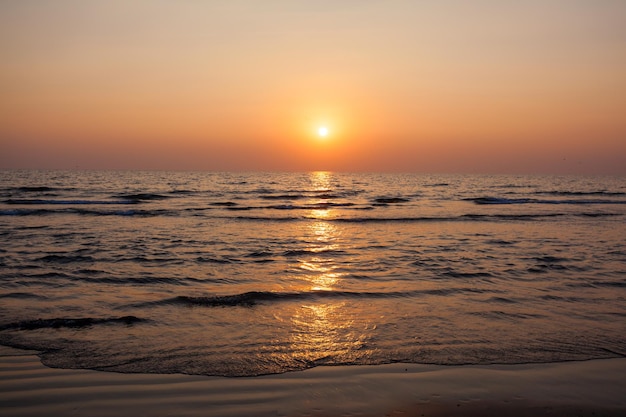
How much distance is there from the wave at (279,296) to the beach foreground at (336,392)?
3562mm

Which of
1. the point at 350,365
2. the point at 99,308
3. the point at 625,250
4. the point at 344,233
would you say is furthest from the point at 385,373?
the point at 344,233

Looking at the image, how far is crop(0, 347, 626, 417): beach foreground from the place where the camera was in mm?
5195

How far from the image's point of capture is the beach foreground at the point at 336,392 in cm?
520

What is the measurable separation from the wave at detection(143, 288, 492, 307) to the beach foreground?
3562mm

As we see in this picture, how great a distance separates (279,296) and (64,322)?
4.16 m

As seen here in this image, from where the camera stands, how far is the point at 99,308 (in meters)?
9.41

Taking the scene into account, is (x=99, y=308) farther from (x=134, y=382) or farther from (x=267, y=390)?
(x=267, y=390)

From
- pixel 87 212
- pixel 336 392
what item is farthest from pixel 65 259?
pixel 87 212

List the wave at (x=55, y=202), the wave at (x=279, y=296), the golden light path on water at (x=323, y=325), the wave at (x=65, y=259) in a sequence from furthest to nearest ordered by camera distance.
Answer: the wave at (x=55, y=202) → the wave at (x=65, y=259) → the wave at (x=279, y=296) → the golden light path on water at (x=323, y=325)

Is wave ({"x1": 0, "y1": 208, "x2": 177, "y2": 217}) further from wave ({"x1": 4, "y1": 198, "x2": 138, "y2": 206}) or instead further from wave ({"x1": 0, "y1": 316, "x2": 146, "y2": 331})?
wave ({"x1": 0, "y1": 316, "x2": 146, "y2": 331})

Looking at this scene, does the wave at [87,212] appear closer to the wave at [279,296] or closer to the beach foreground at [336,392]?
the wave at [279,296]

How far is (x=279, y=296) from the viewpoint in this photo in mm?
10578

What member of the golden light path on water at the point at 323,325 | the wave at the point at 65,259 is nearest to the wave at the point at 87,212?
the wave at the point at 65,259

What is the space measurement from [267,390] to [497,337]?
4001 mm
